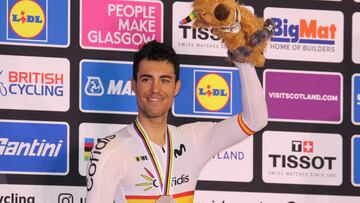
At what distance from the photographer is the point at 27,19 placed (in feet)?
14.0

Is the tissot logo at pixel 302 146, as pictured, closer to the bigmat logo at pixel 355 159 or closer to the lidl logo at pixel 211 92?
the bigmat logo at pixel 355 159

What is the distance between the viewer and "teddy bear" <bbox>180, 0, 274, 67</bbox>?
3398 mm

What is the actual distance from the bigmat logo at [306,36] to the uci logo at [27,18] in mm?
1147

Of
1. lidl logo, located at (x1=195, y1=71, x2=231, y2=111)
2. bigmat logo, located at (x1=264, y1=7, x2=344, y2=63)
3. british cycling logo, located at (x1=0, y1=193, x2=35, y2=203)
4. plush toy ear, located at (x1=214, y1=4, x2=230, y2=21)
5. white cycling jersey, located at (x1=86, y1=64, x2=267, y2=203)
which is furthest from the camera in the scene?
bigmat logo, located at (x1=264, y1=7, x2=344, y2=63)

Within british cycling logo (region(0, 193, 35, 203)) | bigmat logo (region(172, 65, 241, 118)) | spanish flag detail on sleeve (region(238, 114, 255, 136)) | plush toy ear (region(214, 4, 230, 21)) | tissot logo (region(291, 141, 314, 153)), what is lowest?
british cycling logo (region(0, 193, 35, 203))

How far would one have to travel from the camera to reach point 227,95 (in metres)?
4.43

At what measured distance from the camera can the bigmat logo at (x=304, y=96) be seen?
14.7 ft

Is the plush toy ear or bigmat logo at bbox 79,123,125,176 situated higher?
the plush toy ear

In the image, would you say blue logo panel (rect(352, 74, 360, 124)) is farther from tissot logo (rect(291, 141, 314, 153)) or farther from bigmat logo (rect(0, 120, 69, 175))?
bigmat logo (rect(0, 120, 69, 175))

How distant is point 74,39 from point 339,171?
1506mm

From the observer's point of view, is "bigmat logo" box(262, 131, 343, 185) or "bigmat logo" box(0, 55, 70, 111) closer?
"bigmat logo" box(0, 55, 70, 111)

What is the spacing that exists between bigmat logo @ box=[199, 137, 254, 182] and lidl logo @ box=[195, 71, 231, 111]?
0.74ft

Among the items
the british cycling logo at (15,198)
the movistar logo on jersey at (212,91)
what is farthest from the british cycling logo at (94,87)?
the british cycling logo at (15,198)

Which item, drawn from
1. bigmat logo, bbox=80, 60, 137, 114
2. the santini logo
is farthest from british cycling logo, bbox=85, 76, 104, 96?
the santini logo
